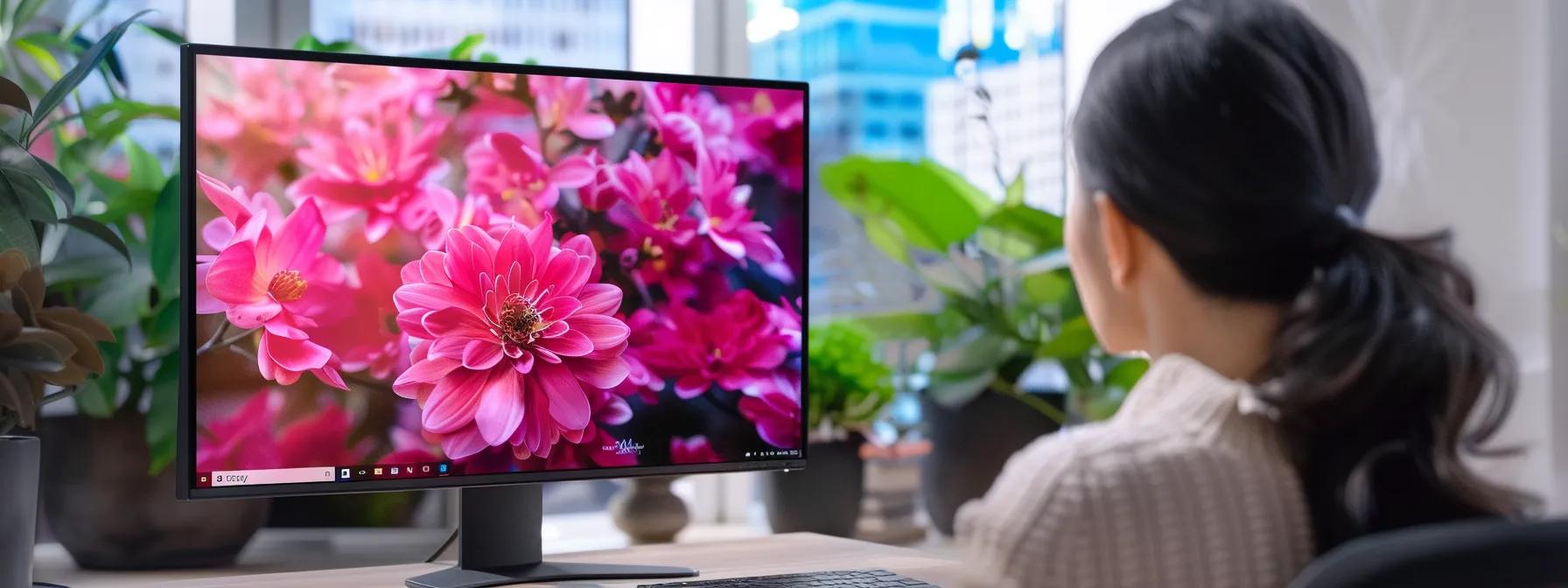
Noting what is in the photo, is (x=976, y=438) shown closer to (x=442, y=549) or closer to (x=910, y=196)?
(x=910, y=196)

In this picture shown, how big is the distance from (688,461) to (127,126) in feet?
2.24

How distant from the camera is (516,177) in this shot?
46.3 inches

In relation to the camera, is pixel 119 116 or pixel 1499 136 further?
pixel 1499 136

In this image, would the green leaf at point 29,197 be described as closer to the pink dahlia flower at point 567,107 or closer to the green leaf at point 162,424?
the green leaf at point 162,424

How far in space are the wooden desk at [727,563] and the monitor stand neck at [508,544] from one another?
0.03m

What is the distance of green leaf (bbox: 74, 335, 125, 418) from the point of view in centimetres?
125

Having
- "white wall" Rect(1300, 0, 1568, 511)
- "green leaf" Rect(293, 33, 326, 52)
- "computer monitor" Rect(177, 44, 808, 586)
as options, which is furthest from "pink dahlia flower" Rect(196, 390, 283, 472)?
"white wall" Rect(1300, 0, 1568, 511)

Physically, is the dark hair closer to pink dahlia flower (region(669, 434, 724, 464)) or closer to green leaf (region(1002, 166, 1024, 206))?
pink dahlia flower (region(669, 434, 724, 464))

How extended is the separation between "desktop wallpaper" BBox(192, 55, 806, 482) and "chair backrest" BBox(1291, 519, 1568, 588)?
78 cm

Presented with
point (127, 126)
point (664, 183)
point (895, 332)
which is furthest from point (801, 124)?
point (127, 126)

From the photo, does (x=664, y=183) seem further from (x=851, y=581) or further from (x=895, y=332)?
(x=895, y=332)

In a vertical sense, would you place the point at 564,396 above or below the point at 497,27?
below

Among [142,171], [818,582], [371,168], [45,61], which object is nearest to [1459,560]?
[818,582]

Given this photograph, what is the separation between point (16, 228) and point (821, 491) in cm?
88
